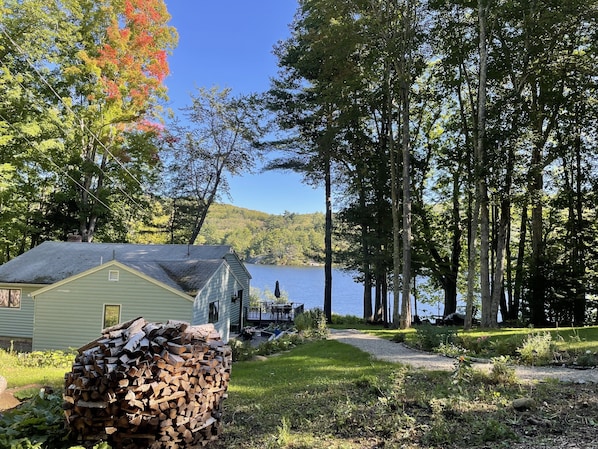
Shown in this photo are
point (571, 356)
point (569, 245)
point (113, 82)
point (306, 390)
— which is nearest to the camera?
point (306, 390)

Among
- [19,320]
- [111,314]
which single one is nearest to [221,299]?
[111,314]

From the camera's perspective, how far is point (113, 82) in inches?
823

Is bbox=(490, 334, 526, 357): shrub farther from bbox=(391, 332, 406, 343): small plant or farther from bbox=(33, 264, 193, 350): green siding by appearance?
bbox=(33, 264, 193, 350): green siding

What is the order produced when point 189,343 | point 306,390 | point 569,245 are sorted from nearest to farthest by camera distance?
point 189,343
point 306,390
point 569,245

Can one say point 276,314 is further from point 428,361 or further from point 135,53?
point 135,53

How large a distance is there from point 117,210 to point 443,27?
20.1 m

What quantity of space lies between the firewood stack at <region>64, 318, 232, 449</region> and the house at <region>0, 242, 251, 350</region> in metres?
9.43

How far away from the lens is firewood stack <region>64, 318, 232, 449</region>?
4.16 m

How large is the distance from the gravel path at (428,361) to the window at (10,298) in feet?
43.0

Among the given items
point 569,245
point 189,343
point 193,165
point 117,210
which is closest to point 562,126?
point 569,245

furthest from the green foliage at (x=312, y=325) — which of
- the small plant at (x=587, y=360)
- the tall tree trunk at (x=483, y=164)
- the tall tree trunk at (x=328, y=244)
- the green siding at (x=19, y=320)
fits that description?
the green siding at (x=19, y=320)

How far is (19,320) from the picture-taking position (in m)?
16.2

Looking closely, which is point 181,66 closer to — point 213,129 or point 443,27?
point 213,129

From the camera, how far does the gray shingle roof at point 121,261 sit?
48.8ft
